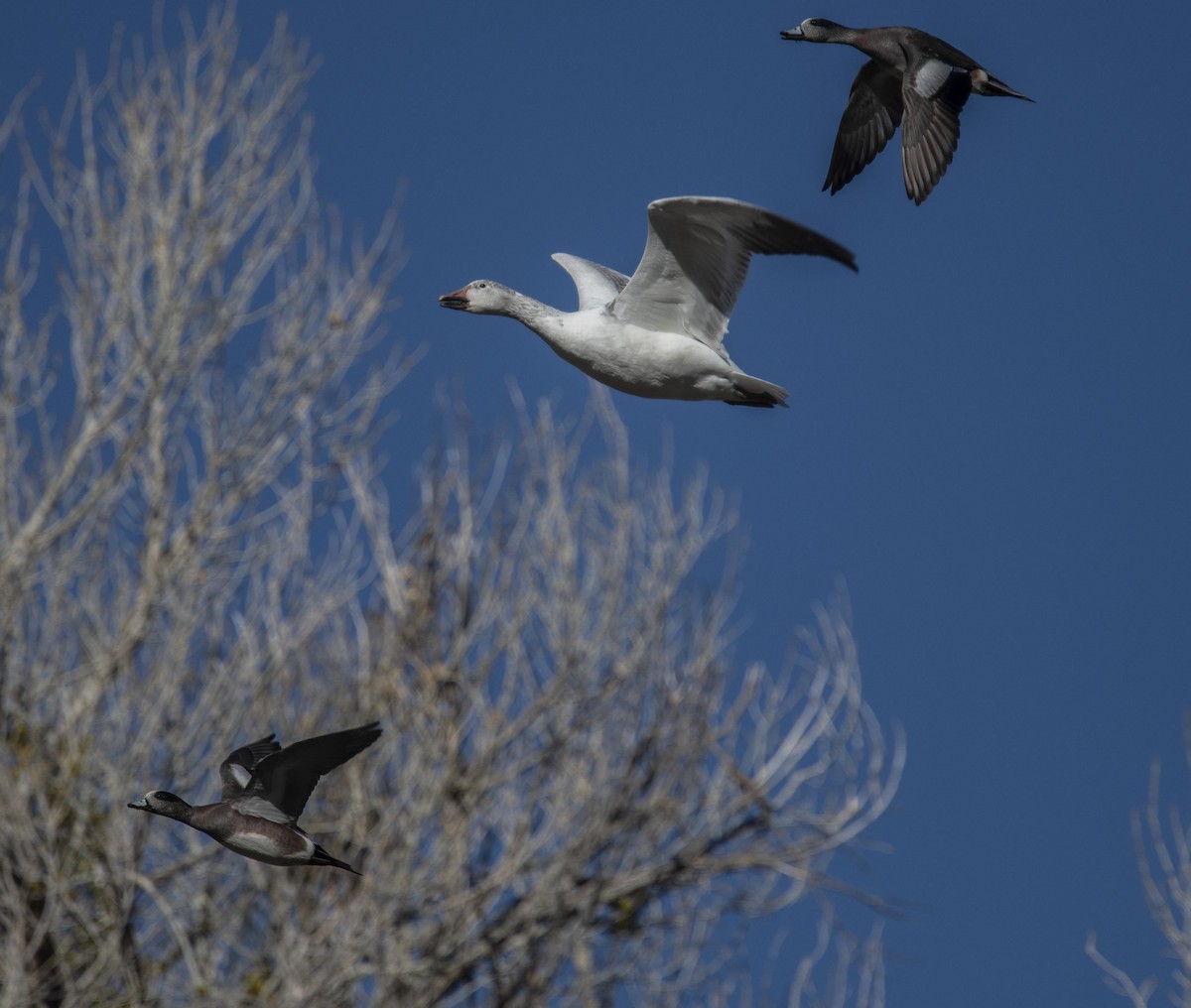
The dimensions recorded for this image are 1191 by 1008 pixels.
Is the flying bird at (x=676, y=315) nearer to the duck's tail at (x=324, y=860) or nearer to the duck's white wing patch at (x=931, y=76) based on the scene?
the duck's white wing patch at (x=931, y=76)

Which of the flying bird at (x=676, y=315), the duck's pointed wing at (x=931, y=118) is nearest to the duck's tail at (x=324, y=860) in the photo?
the flying bird at (x=676, y=315)

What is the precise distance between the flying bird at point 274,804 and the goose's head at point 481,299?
2272 mm

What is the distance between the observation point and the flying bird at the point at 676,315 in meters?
5.30

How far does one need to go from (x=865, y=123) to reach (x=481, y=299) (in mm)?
1654

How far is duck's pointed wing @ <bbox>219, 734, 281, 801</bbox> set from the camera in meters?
3.85

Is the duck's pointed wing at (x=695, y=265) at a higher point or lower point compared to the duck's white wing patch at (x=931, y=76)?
lower

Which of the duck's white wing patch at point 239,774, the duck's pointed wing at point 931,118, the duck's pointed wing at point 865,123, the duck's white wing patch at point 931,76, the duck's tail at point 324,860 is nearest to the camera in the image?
the duck's tail at point 324,860

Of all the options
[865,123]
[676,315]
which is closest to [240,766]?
[676,315]

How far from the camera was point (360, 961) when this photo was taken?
11.3m

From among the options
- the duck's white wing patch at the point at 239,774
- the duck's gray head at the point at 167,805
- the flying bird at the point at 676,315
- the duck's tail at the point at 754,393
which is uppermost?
the flying bird at the point at 676,315

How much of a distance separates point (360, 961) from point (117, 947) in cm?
175

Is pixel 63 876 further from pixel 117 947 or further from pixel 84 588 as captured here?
pixel 84 588

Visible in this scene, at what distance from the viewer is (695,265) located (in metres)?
5.47

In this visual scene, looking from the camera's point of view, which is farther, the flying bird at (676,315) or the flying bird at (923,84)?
the flying bird at (676,315)
